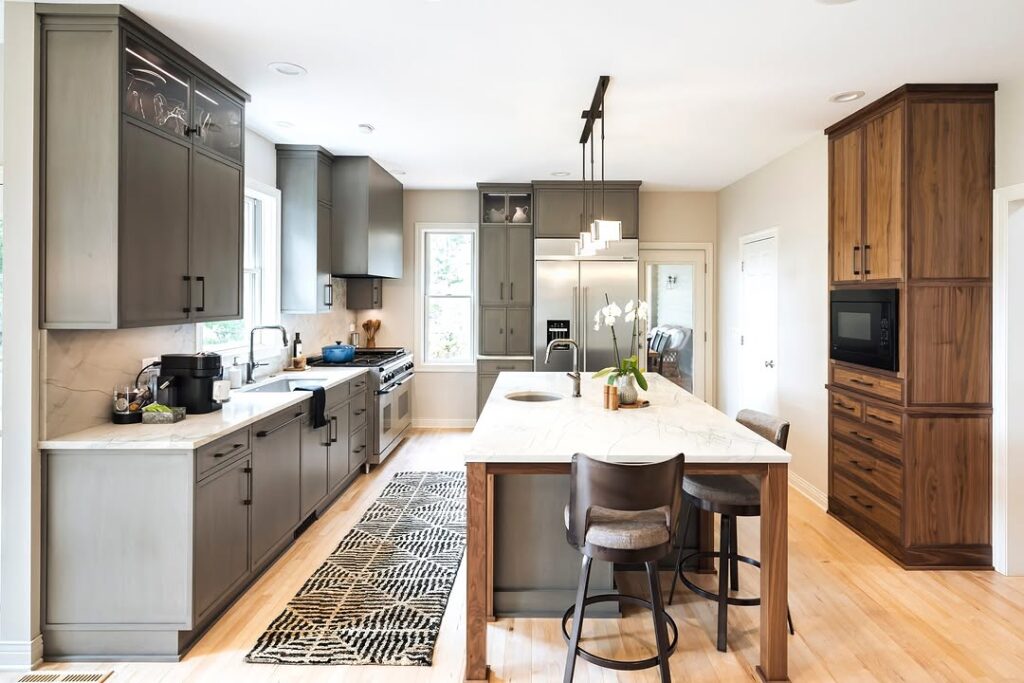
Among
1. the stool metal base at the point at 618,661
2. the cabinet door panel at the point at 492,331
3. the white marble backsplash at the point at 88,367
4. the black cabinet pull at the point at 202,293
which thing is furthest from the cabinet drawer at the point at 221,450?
the cabinet door panel at the point at 492,331

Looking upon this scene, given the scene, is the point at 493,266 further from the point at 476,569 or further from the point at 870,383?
the point at 476,569

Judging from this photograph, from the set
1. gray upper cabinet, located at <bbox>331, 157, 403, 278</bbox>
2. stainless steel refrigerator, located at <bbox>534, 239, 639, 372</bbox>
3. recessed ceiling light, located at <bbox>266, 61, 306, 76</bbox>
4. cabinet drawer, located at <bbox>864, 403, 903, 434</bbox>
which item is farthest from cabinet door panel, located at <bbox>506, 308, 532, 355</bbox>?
recessed ceiling light, located at <bbox>266, 61, 306, 76</bbox>

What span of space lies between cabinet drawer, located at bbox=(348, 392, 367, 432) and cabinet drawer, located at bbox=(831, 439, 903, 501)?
3.42 meters

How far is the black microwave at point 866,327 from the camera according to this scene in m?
3.34

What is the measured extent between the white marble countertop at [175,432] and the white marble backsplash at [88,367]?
7 cm

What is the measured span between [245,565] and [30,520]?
0.89 m

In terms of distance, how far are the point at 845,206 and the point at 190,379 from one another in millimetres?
3993

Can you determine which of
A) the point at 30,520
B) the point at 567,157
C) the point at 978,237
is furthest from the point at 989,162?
the point at 30,520

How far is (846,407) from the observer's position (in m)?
3.85

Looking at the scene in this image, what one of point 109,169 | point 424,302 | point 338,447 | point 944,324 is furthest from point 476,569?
point 424,302

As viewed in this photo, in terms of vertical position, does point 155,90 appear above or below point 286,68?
below

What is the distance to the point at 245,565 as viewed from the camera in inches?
112

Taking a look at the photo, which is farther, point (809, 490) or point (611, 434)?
point (809, 490)

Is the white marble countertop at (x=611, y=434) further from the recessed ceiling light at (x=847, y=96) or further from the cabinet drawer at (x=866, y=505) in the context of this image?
the recessed ceiling light at (x=847, y=96)
